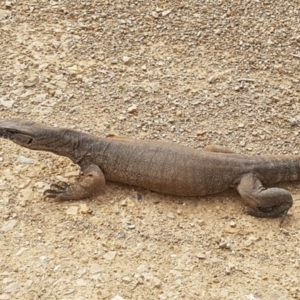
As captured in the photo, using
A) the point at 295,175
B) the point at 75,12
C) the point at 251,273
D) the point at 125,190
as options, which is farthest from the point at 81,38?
the point at 251,273

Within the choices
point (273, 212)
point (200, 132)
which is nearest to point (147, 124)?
point (200, 132)

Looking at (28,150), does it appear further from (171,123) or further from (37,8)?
(37,8)

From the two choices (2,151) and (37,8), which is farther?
(37,8)

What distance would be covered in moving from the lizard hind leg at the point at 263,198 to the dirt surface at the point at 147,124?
11 centimetres

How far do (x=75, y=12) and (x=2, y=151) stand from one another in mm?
2862

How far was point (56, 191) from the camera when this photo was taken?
6383mm

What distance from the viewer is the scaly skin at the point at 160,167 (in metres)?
6.34

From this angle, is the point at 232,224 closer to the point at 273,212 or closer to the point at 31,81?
the point at 273,212

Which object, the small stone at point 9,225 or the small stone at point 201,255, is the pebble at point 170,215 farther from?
the small stone at point 9,225

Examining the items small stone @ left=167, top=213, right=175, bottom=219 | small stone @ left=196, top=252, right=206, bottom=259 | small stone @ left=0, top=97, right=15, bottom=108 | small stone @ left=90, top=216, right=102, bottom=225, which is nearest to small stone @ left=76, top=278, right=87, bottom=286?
small stone @ left=90, top=216, right=102, bottom=225

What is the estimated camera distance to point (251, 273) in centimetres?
564

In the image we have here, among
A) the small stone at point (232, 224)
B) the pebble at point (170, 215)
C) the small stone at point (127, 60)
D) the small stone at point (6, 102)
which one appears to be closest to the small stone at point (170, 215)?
the pebble at point (170, 215)

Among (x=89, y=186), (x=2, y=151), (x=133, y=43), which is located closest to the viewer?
(x=89, y=186)

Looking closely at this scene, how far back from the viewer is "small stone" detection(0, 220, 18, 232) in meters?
6.00
